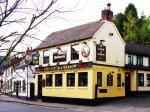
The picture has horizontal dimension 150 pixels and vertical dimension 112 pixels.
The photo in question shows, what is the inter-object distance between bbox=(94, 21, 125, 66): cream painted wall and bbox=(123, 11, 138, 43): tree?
26.8 meters

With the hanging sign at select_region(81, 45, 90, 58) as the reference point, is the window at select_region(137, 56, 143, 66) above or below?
below

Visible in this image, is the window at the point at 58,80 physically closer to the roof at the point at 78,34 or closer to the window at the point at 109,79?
the roof at the point at 78,34

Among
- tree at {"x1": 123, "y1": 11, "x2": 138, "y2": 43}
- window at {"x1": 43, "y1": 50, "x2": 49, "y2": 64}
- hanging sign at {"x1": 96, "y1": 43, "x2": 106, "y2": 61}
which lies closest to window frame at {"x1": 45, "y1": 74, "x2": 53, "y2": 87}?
window at {"x1": 43, "y1": 50, "x2": 49, "y2": 64}

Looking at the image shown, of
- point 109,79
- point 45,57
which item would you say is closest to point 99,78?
point 109,79

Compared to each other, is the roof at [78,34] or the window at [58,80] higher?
the roof at [78,34]

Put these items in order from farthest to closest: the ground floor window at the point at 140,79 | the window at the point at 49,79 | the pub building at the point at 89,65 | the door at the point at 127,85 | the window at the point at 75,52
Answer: the ground floor window at the point at 140,79 → the window at the point at 49,79 → the door at the point at 127,85 → the window at the point at 75,52 → the pub building at the point at 89,65

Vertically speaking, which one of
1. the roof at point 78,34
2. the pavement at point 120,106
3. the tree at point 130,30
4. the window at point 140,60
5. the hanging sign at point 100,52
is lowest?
the pavement at point 120,106

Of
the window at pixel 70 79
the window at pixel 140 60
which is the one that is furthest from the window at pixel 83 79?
the window at pixel 140 60

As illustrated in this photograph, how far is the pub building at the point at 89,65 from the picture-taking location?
3422cm

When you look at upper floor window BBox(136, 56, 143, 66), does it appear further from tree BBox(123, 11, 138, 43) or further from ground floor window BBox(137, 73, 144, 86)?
tree BBox(123, 11, 138, 43)

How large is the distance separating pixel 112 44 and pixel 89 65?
432 cm

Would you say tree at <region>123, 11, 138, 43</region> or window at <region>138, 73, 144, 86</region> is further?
tree at <region>123, 11, 138, 43</region>

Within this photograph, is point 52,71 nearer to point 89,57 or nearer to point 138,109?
point 89,57

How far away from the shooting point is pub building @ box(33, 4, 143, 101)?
34.2 meters
